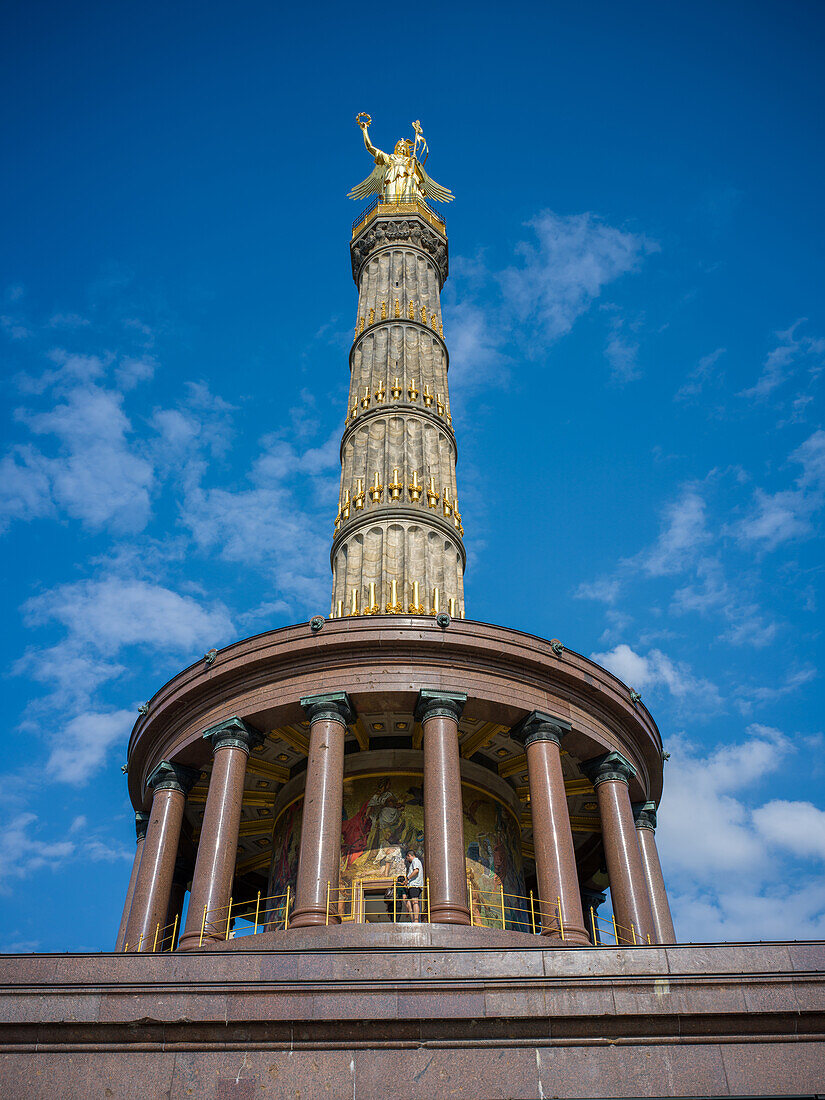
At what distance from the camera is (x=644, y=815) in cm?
2580

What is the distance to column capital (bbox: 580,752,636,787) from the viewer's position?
2322 centimetres

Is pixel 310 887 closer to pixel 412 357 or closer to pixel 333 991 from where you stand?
pixel 333 991

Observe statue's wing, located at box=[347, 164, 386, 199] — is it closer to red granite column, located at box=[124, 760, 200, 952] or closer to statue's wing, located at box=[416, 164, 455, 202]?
statue's wing, located at box=[416, 164, 455, 202]

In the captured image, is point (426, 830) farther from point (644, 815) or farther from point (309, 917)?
point (644, 815)

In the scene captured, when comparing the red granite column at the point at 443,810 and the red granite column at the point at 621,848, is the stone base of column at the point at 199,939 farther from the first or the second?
the red granite column at the point at 621,848

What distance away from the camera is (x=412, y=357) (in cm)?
3641

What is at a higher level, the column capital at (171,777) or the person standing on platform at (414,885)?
the column capital at (171,777)

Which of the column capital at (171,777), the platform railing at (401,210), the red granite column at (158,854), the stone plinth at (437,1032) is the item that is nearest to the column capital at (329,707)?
the column capital at (171,777)

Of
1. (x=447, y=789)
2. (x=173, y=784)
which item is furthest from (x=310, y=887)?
(x=173, y=784)

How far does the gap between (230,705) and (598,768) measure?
29.4 ft

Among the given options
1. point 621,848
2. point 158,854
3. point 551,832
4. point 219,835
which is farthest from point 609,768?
point 158,854

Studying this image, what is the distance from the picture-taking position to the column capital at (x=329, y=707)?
21.3 metres

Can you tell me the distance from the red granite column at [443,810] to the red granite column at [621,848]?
4.08 m

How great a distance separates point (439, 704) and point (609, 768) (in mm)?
4938
